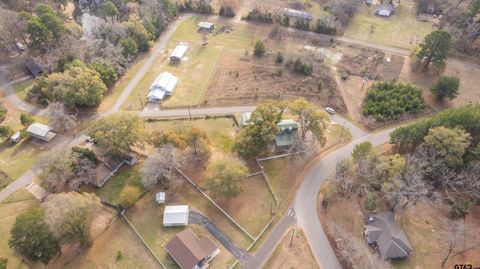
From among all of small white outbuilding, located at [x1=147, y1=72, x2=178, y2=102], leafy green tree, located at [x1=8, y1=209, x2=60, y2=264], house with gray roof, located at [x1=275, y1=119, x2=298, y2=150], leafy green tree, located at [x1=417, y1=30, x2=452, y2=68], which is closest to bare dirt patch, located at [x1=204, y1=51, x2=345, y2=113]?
small white outbuilding, located at [x1=147, y1=72, x2=178, y2=102]

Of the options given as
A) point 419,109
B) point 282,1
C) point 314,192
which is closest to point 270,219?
point 314,192

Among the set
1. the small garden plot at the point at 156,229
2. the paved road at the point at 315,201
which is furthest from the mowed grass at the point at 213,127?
the paved road at the point at 315,201

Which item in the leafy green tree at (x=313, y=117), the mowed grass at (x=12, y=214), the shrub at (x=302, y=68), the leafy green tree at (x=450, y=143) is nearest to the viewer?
the mowed grass at (x=12, y=214)

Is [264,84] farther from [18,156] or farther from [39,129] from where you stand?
[18,156]

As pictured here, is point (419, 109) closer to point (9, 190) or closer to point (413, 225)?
point (413, 225)

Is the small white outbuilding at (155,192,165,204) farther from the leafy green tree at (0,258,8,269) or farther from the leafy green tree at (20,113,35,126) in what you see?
the leafy green tree at (20,113,35,126)

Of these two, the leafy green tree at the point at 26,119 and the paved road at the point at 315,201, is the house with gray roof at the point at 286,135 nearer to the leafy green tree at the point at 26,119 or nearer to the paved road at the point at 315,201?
the paved road at the point at 315,201
